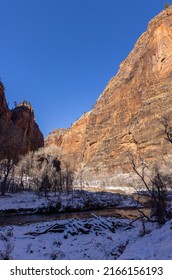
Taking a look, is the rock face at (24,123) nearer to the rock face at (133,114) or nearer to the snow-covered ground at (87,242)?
the rock face at (133,114)

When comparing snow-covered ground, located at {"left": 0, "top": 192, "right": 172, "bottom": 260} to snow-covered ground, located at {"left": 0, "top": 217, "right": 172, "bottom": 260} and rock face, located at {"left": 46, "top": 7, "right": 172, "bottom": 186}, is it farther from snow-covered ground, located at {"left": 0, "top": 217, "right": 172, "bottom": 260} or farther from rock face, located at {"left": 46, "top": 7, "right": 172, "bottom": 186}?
rock face, located at {"left": 46, "top": 7, "right": 172, "bottom": 186}

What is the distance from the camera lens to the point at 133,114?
96562mm

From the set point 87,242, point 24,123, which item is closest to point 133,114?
point 24,123

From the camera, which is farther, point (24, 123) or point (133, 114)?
point (24, 123)

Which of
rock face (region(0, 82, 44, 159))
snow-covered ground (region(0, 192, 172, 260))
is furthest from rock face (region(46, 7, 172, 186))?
snow-covered ground (region(0, 192, 172, 260))

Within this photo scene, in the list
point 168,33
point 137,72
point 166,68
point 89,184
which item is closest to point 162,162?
point 89,184

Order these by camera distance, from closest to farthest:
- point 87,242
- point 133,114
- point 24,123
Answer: point 87,242 → point 133,114 → point 24,123

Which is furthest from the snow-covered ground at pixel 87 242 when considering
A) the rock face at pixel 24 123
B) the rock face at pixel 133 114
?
the rock face at pixel 24 123

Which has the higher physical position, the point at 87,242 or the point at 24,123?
the point at 24,123

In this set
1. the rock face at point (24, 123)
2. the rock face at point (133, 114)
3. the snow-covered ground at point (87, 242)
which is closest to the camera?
the snow-covered ground at point (87, 242)

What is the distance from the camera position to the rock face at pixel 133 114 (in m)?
82.2

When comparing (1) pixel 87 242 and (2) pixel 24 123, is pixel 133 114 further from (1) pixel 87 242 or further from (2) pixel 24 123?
(1) pixel 87 242

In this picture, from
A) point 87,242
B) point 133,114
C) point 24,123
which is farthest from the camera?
point 24,123

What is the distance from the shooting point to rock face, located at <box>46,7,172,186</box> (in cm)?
8225
